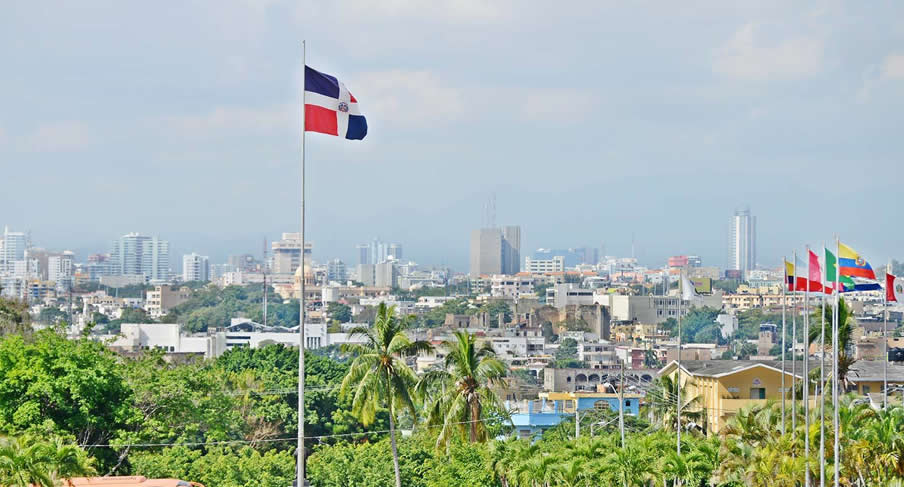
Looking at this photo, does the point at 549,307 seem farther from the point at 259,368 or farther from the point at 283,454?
the point at 283,454

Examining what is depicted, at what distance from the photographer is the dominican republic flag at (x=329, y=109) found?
64.3ft

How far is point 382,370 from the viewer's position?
32.8 metres

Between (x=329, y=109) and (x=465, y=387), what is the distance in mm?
15739

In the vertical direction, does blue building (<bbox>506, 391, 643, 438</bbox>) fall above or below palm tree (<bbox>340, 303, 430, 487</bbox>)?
below

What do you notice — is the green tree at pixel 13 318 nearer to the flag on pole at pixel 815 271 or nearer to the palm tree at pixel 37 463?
the palm tree at pixel 37 463

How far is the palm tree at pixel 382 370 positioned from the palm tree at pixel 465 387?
2.16 ft

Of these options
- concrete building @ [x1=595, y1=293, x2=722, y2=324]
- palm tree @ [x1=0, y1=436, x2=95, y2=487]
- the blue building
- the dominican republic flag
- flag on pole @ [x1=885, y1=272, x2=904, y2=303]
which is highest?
the dominican republic flag

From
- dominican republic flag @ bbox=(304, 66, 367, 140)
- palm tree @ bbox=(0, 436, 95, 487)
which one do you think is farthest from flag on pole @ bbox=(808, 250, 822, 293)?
palm tree @ bbox=(0, 436, 95, 487)

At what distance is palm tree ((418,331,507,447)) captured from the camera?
112ft

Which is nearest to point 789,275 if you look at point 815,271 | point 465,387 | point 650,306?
point 815,271

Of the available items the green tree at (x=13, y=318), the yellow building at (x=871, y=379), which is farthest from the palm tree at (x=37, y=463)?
the yellow building at (x=871, y=379)

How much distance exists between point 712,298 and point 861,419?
526 feet

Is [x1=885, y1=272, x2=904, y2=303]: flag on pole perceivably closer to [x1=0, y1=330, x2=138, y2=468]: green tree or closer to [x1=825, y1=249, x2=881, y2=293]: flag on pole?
[x1=825, y1=249, x2=881, y2=293]: flag on pole

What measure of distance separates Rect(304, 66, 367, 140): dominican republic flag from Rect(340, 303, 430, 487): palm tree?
12.9 meters
